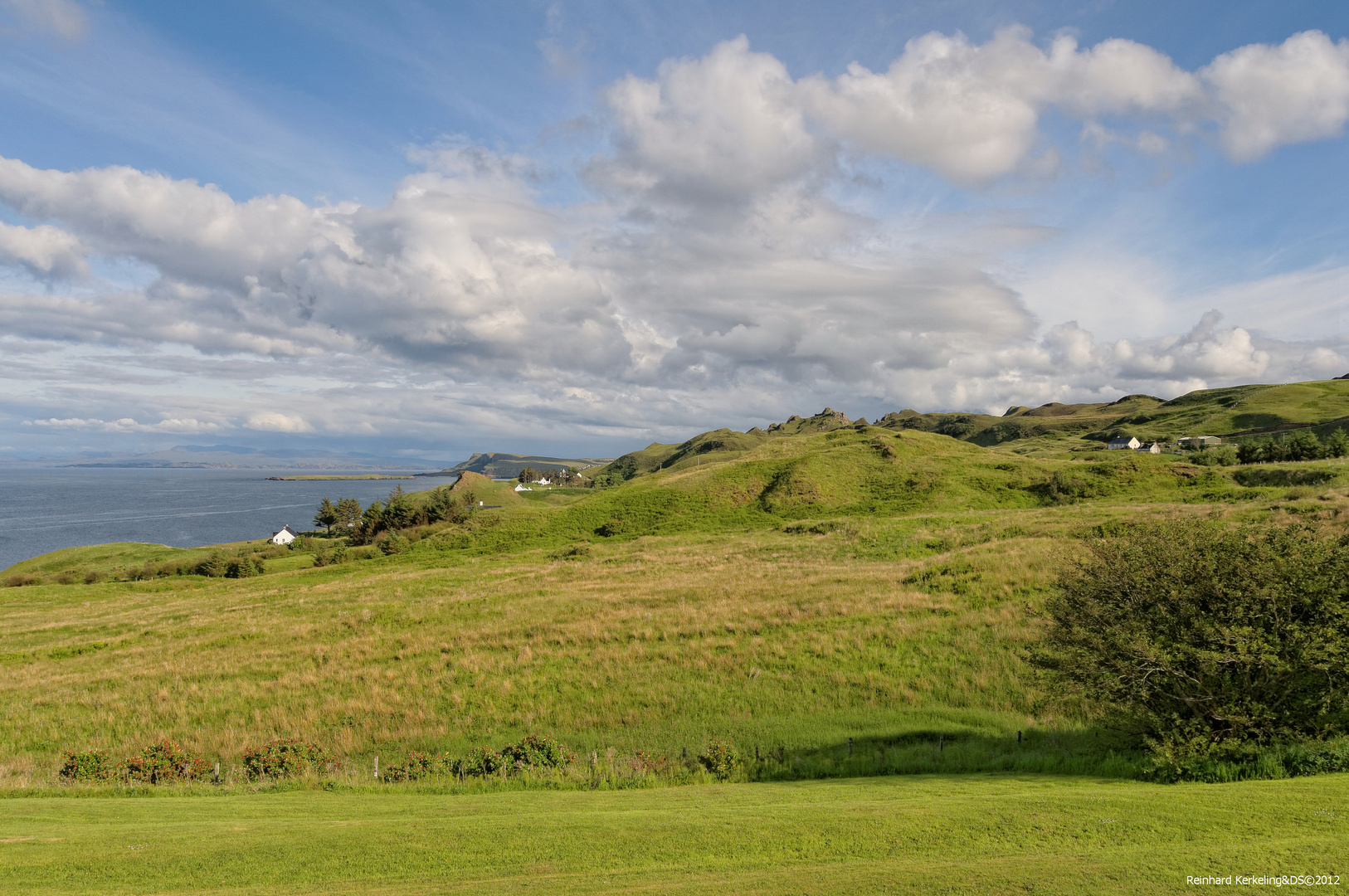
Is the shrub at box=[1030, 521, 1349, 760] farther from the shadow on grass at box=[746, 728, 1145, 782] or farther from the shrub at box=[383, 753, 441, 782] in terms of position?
the shrub at box=[383, 753, 441, 782]

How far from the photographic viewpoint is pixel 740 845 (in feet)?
25.8

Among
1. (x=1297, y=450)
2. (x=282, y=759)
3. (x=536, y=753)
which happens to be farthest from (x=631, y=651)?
(x=1297, y=450)

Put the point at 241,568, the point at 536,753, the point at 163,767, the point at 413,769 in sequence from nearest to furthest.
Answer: the point at 413,769, the point at 163,767, the point at 536,753, the point at 241,568

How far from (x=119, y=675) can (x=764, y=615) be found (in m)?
27.5

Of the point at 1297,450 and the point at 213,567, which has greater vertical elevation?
the point at 1297,450

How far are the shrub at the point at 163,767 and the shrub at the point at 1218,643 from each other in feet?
65.5

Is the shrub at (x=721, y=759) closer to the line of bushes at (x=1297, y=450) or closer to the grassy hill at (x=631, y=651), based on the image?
the grassy hill at (x=631, y=651)

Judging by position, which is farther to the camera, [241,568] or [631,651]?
[241,568]

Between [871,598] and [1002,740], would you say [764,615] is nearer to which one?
[871,598]

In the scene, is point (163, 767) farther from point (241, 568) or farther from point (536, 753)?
point (241, 568)

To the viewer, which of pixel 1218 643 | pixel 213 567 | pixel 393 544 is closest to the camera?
pixel 1218 643

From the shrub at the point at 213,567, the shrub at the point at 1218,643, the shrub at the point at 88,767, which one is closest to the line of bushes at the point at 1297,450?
the shrub at the point at 1218,643

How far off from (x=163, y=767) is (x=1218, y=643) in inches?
904

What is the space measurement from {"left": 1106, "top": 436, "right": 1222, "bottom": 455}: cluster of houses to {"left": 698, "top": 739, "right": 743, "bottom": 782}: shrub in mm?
147285
